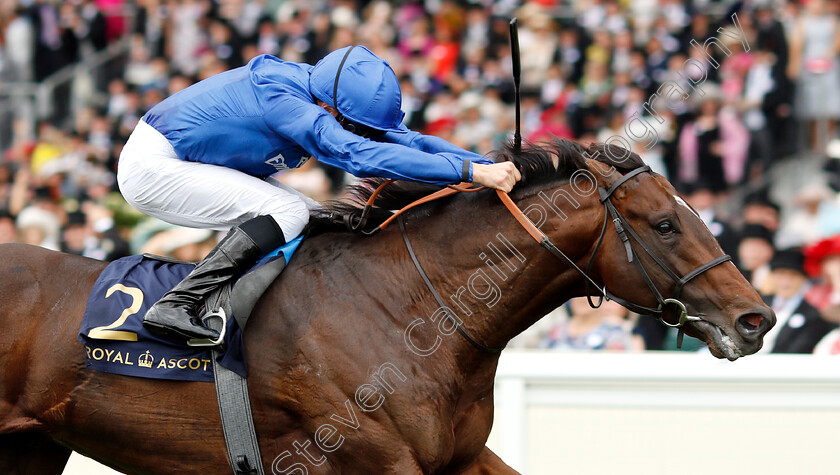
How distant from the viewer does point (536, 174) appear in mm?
3365

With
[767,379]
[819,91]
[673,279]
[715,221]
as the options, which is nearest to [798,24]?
[819,91]

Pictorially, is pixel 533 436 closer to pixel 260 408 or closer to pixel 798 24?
pixel 260 408

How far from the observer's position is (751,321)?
3.06 meters

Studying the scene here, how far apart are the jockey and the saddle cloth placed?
9 cm

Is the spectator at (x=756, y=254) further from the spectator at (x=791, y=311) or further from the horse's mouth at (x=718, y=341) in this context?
the horse's mouth at (x=718, y=341)

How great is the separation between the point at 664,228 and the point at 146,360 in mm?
1843

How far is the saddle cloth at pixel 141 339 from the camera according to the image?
3.26 metres

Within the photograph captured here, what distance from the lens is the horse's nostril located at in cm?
305

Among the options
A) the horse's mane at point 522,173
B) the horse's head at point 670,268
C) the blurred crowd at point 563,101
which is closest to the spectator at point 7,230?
the blurred crowd at point 563,101

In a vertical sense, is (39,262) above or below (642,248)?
below

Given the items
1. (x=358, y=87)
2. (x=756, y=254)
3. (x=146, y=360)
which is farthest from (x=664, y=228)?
(x=756, y=254)

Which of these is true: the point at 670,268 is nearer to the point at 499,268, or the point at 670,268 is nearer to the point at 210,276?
the point at 499,268

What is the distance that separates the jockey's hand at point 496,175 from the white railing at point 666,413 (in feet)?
4.80

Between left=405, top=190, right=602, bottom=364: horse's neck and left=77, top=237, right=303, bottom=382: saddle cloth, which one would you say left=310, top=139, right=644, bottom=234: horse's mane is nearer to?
left=405, top=190, right=602, bottom=364: horse's neck
